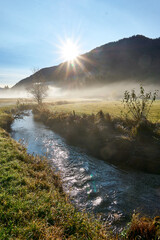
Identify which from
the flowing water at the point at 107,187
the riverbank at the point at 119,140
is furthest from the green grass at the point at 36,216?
the riverbank at the point at 119,140

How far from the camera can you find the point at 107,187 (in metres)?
10.4

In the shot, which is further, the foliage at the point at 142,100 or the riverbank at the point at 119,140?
the foliage at the point at 142,100

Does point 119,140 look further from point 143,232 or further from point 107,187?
point 143,232

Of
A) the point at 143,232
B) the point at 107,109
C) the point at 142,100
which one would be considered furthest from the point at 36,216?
A: the point at 107,109

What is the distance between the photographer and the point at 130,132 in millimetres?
16766

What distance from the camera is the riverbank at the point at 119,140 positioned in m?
13.7

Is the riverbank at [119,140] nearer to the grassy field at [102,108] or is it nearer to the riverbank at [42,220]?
the grassy field at [102,108]

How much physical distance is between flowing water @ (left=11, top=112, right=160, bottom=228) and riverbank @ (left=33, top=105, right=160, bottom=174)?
1.46 m

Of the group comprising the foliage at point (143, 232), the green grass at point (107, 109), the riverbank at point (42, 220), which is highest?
the green grass at point (107, 109)

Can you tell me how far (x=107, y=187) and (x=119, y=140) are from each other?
7.08 metres

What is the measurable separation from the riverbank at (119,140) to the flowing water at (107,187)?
4.80ft

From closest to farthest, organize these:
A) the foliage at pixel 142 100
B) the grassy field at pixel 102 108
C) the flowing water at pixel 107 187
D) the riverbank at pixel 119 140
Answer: the flowing water at pixel 107 187 < the riverbank at pixel 119 140 < the foliage at pixel 142 100 < the grassy field at pixel 102 108

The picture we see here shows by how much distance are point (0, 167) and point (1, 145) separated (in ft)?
15.7

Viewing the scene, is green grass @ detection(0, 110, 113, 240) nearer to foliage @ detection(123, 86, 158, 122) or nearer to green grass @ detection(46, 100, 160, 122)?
foliage @ detection(123, 86, 158, 122)
